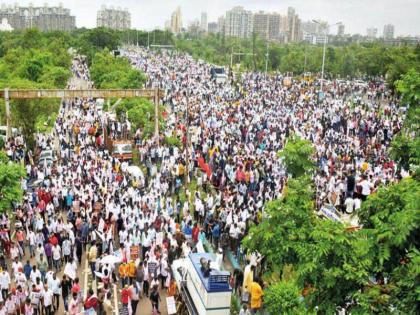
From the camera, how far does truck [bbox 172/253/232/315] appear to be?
1054cm

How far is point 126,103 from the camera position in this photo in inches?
1289

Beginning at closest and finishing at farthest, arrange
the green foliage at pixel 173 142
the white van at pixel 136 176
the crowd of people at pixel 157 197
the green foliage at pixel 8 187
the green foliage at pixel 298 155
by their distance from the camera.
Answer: the crowd of people at pixel 157 197 → the green foliage at pixel 8 187 → the green foliage at pixel 298 155 → the white van at pixel 136 176 → the green foliage at pixel 173 142

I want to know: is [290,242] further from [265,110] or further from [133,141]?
[265,110]

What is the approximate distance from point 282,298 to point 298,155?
5.03 m

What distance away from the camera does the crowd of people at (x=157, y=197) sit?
476 inches

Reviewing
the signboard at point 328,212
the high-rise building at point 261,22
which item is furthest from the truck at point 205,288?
the high-rise building at point 261,22

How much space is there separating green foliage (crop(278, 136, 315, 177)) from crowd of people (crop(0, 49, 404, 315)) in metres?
1.86

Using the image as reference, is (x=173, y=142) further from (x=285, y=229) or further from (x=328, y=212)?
(x=285, y=229)

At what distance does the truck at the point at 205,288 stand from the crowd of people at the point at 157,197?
78 centimetres

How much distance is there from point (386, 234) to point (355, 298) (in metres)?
0.90

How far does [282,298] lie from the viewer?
10430 mm

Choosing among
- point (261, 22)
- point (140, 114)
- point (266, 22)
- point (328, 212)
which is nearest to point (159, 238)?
point (328, 212)

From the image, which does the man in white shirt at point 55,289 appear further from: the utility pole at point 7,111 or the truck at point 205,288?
the utility pole at point 7,111

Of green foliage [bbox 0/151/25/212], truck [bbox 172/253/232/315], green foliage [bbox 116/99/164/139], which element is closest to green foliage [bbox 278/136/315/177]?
truck [bbox 172/253/232/315]
